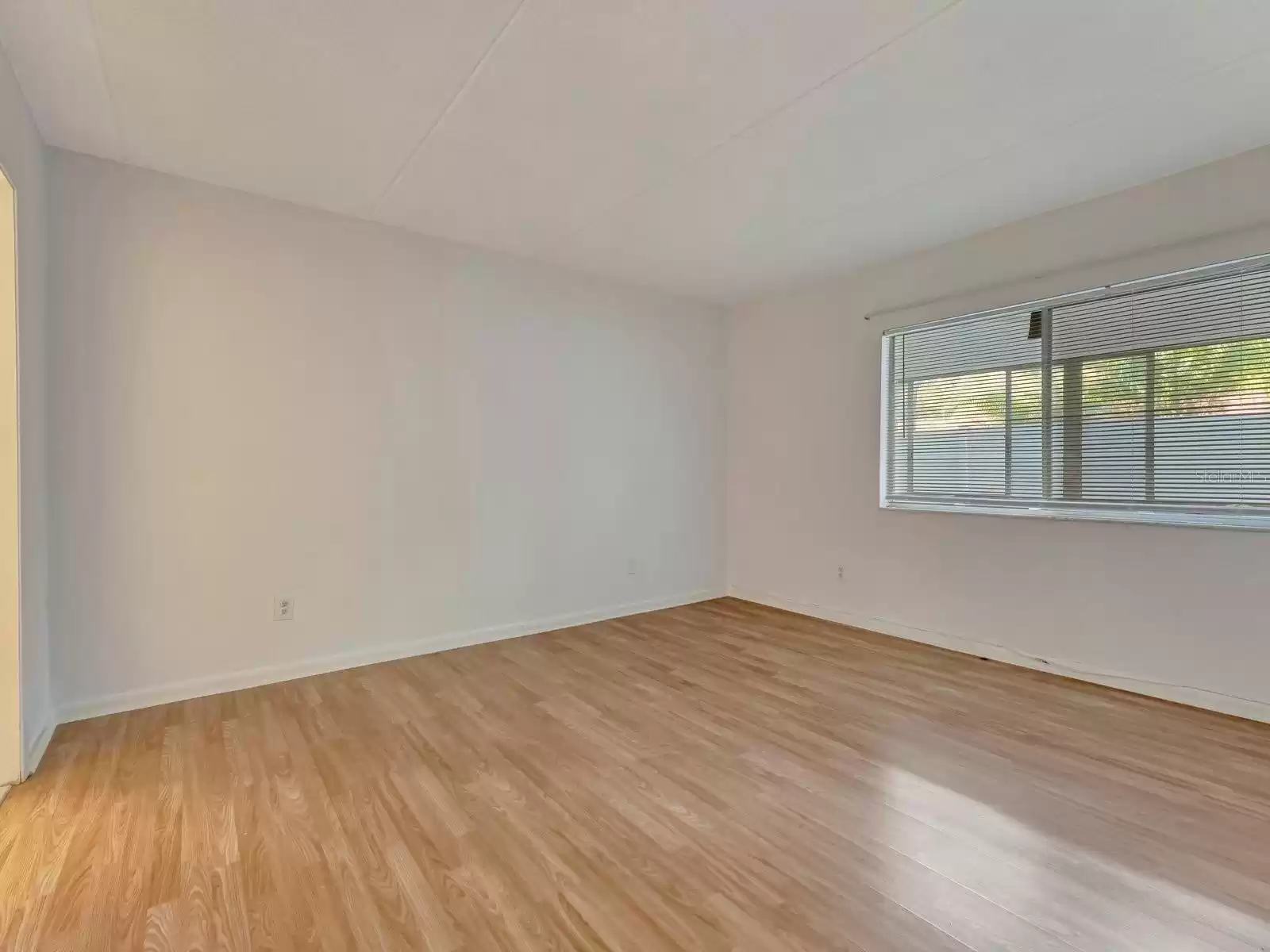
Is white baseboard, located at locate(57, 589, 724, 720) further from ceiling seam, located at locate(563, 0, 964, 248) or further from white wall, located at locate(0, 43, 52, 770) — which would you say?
ceiling seam, located at locate(563, 0, 964, 248)

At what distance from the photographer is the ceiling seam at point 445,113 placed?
1.87 m

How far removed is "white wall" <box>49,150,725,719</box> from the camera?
2732mm

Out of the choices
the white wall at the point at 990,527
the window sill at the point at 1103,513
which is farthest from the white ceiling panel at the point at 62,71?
the window sill at the point at 1103,513

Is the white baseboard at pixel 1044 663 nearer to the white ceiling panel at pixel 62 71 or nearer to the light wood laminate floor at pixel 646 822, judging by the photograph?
the light wood laminate floor at pixel 646 822

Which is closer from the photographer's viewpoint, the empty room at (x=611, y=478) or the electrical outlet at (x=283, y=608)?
the empty room at (x=611, y=478)

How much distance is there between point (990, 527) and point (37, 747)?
178 inches

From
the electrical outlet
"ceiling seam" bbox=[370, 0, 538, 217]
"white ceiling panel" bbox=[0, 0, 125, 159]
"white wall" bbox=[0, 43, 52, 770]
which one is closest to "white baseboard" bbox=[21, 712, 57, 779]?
"white wall" bbox=[0, 43, 52, 770]

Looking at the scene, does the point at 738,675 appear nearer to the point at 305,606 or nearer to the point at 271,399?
the point at 305,606

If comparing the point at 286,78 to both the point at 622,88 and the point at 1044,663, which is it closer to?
the point at 622,88

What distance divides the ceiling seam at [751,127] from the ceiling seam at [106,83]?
1.99m

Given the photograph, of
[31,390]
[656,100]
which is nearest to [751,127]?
[656,100]

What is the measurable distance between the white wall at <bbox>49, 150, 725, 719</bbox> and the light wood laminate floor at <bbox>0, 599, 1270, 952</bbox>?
1.54ft

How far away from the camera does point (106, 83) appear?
7.20ft

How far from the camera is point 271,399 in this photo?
123 inches
